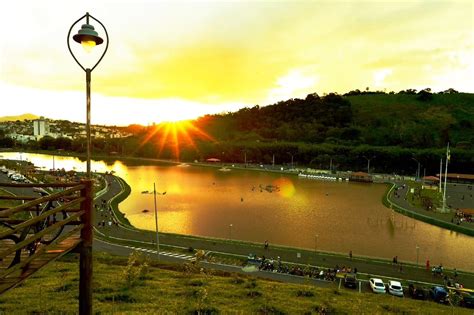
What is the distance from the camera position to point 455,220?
3556 centimetres

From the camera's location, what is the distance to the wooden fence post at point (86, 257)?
490 cm

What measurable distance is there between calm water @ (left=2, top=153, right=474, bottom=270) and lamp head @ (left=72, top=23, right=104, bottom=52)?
82.1ft

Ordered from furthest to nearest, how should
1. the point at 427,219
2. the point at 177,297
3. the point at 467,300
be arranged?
the point at 427,219
the point at 467,300
the point at 177,297

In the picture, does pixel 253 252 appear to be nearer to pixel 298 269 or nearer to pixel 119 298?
pixel 298 269

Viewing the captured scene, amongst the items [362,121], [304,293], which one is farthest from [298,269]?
[362,121]

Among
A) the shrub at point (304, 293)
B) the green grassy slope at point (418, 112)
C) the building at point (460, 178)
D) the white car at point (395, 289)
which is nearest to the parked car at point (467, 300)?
the white car at point (395, 289)

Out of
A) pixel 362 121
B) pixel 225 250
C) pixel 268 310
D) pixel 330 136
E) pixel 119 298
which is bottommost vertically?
pixel 225 250

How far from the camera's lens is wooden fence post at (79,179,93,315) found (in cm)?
490

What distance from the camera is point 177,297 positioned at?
1074 centimetres

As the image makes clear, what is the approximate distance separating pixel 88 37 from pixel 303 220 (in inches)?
1300

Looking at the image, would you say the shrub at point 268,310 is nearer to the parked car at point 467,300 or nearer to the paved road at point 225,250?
the paved road at point 225,250

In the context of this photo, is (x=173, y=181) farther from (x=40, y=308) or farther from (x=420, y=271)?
(x=40, y=308)

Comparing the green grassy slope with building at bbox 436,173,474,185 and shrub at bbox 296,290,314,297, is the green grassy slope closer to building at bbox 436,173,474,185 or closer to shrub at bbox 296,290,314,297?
building at bbox 436,173,474,185

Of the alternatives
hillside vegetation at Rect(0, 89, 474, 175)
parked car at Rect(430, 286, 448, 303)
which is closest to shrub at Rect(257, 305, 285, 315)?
parked car at Rect(430, 286, 448, 303)
